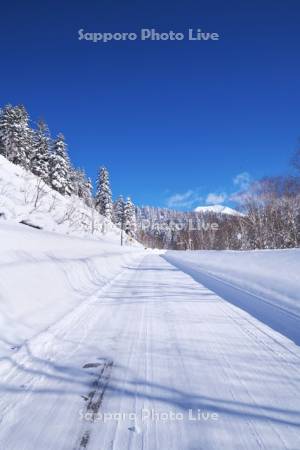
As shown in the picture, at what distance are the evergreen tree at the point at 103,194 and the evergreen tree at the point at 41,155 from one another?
56.2 feet

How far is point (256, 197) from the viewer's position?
40.3m

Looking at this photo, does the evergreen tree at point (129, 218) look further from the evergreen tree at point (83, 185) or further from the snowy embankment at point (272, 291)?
the snowy embankment at point (272, 291)

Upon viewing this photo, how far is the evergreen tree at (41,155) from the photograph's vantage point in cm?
5762

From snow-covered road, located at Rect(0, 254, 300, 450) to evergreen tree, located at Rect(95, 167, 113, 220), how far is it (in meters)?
73.0

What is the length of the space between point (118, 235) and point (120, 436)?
232ft

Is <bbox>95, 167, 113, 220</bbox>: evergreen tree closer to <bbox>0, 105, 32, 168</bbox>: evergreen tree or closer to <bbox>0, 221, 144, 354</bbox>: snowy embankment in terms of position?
<bbox>0, 105, 32, 168</bbox>: evergreen tree

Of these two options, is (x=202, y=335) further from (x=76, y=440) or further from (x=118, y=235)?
(x=118, y=235)

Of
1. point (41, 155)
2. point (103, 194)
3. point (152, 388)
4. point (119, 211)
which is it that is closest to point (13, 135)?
point (41, 155)

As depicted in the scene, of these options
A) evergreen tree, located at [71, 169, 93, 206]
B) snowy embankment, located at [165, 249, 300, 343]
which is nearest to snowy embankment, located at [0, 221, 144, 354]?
snowy embankment, located at [165, 249, 300, 343]

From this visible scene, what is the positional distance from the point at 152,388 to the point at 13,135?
59511mm

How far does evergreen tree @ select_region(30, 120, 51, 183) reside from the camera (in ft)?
189

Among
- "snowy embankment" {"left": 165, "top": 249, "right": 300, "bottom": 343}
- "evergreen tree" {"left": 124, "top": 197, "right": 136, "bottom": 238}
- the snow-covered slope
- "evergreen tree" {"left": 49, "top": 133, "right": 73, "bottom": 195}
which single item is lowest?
"snowy embankment" {"left": 165, "top": 249, "right": 300, "bottom": 343}

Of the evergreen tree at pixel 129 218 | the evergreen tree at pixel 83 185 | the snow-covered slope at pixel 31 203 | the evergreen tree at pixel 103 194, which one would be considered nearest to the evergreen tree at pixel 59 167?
the evergreen tree at pixel 103 194

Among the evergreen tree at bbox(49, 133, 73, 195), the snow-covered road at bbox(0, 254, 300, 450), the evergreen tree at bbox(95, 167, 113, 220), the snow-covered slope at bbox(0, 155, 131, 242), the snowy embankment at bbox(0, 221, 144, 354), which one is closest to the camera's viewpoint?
the snow-covered road at bbox(0, 254, 300, 450)
